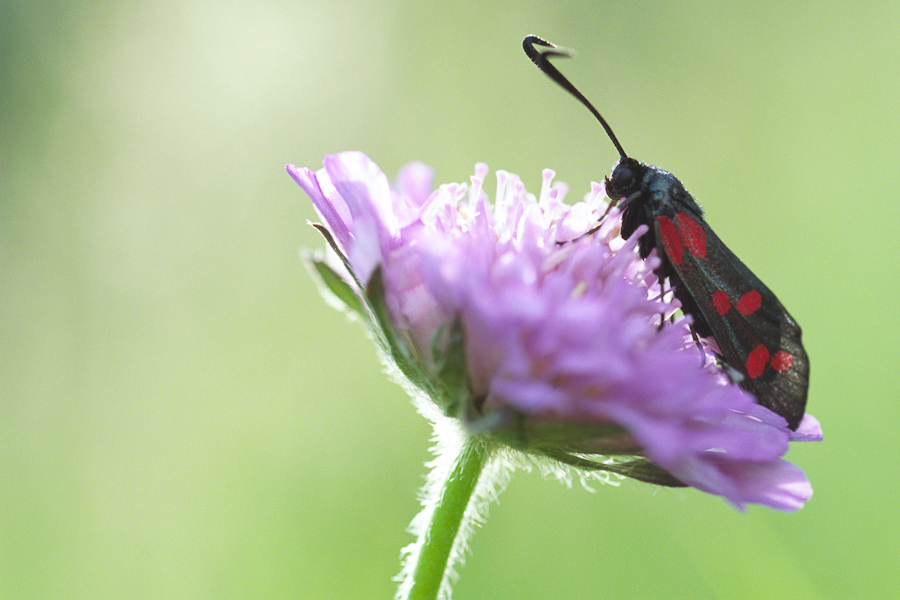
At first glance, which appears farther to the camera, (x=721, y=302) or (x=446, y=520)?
(x=721, y=302)

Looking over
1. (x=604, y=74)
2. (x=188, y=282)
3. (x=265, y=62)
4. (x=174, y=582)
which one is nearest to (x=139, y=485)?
(x=174, y=582)

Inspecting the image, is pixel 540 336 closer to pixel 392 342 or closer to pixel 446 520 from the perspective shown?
pixel 392 342

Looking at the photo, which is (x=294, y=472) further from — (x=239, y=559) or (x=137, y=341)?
(x=137, y=341)

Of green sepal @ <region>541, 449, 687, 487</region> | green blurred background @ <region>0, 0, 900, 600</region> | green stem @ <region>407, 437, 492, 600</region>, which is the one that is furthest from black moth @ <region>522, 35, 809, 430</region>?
green blurred background @ <region>0, 0, 900, 600</region>

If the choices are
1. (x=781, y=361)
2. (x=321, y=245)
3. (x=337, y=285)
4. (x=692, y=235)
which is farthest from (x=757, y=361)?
(x=321, y=245)

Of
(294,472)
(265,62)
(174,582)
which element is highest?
(265,62)

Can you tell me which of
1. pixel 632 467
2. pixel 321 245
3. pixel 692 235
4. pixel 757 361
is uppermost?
pixel 321 245
